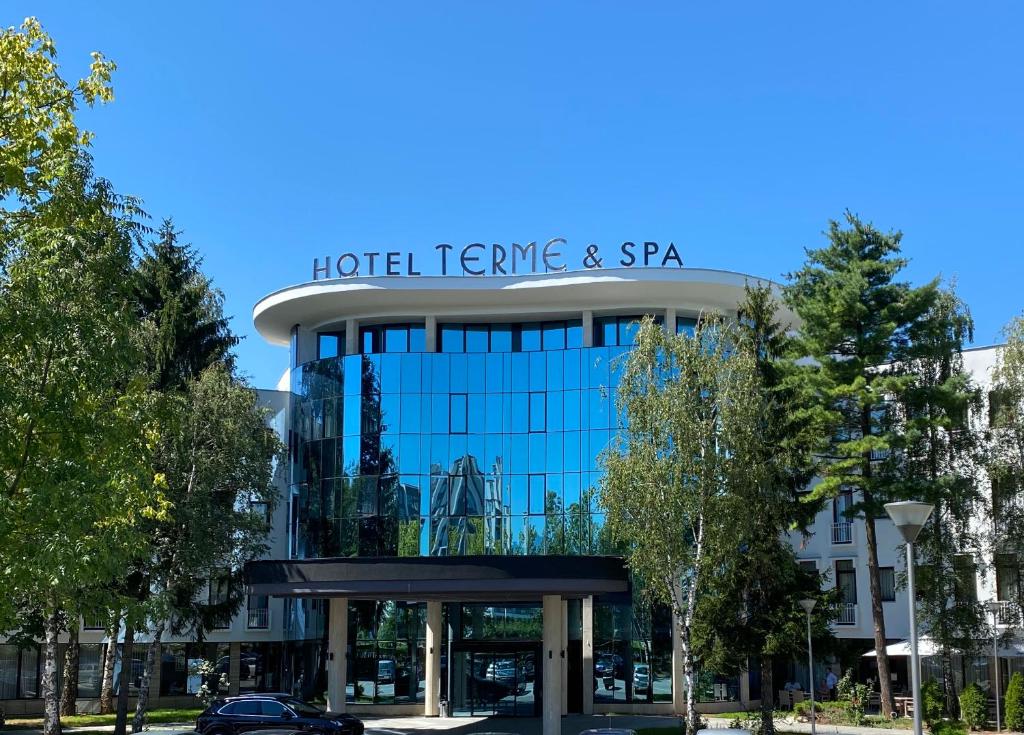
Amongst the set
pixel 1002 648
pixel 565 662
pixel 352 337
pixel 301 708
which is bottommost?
pixel 301 708

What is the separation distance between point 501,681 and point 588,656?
3.72 metres

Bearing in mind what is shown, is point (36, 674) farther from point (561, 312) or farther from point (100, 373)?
point (100, 373)

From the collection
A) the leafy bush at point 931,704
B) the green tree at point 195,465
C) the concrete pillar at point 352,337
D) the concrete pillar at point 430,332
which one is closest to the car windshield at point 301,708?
the green tree at point 195,465

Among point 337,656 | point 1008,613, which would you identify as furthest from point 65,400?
point 1008,613

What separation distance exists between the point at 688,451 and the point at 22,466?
19639mm

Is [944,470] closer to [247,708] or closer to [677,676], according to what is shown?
[677,676]

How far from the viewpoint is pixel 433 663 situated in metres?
42.6

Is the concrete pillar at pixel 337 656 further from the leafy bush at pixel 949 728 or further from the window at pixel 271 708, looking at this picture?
the leafy bush at pixel 949 728

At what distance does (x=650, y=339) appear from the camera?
3192cm

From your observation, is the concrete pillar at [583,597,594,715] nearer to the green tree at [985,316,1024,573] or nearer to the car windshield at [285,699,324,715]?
the car windshield at [285,699,324,715]

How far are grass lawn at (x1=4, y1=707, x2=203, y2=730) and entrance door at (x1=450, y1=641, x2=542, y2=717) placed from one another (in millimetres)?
9995

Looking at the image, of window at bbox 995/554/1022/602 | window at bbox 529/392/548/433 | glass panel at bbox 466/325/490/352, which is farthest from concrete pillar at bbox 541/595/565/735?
window at bbox 995/554/1022/602

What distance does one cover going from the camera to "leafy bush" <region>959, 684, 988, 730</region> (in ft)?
113

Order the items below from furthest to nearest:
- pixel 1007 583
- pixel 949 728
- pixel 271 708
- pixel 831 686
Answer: pixel 831 686 < pixel 1007 583 < pixel 949 728 < pixel 271 708
